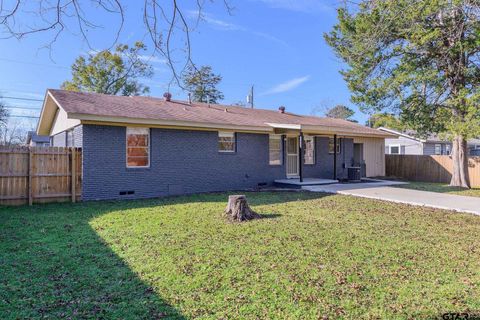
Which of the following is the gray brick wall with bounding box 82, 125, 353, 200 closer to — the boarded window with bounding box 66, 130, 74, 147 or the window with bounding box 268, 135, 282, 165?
the window with bounding box 268, 135, 282, 165

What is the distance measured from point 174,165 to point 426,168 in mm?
15452

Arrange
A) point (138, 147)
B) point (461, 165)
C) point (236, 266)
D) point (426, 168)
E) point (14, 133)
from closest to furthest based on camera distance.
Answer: point (236, 266)
point (138, 147)
point (461, 165)
point (426, 168)
point (14, 133)

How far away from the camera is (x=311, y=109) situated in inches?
1800

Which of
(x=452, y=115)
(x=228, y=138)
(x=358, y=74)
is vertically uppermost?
(x=358, y=74)

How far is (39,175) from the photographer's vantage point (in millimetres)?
10031

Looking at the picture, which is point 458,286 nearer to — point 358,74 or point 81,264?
point 81,264

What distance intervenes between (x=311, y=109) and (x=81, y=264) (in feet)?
143

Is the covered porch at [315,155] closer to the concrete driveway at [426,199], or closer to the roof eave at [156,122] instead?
the roof eave at [156,122]

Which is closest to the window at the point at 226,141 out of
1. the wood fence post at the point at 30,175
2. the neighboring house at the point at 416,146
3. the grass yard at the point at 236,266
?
the grass yard at the point at 236,266

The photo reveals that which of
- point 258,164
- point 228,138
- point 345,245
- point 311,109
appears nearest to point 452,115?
point 258,164

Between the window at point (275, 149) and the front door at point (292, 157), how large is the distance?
74 centimetres

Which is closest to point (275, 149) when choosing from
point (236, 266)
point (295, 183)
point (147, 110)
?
point (295, 183)

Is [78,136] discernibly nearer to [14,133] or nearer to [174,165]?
[174,165]

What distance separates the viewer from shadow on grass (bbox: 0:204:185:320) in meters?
3.30
